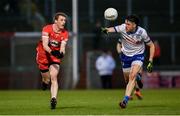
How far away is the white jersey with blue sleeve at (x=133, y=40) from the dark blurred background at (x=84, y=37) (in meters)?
17.0

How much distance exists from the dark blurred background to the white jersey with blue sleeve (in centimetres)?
1701

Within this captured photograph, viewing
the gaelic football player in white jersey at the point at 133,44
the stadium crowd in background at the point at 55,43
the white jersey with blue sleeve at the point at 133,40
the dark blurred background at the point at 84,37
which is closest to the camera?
the stadium crowd in background at the point at 55,43

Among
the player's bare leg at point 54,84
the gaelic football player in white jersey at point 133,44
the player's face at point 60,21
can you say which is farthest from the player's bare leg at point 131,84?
the player's face at point 60,21

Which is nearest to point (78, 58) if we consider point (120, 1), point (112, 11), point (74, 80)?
point (74, 80)

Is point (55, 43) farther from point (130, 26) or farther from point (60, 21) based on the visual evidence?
point (130, 26)

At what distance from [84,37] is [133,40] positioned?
18123 millimetres

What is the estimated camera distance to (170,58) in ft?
124

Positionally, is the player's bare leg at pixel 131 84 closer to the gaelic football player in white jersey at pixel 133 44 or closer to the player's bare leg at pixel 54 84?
the gaelic football player in white jersey at pixel 133 44

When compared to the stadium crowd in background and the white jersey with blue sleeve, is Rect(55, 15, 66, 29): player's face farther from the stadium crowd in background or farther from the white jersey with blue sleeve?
the white jersey with blue sleeve

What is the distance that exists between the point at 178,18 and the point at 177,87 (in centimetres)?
353

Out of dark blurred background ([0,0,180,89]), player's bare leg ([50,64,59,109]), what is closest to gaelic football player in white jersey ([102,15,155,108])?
player's bare leg ([50,64,59,109])

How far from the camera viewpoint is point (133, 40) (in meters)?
19.8

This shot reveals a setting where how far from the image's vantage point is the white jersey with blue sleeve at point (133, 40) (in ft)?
64.1

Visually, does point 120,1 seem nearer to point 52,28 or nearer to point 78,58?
point 78,58
